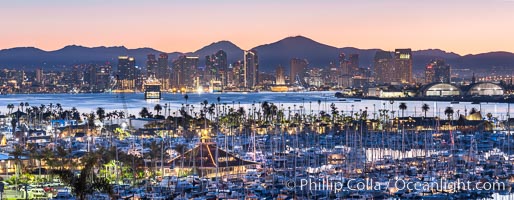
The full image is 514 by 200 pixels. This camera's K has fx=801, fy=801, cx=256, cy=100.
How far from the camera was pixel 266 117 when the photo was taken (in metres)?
29.7

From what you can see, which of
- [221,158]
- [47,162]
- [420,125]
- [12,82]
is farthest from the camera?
[12,82]

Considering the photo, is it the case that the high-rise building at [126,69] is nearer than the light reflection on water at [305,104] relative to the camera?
No

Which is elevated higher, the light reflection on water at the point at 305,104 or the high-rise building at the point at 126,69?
the high-rise building at the point at 126,69

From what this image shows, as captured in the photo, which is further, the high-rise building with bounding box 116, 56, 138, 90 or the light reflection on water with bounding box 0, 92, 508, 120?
the high-rise building with bounding box 116, 56, 138, 90

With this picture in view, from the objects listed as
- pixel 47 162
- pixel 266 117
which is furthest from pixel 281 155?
pixel 266 117

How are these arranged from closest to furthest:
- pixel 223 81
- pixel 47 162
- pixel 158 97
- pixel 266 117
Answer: pixel 47 162 < pixel 266 117 < pixel 158 97 < pixel 223 81

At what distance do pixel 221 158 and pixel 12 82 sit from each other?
9883cm

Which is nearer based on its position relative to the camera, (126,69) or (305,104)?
(305,104)

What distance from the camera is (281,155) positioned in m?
15.3

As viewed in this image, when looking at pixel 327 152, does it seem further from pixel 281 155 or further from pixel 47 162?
pixel 47 162

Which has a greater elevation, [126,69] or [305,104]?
[126,69]

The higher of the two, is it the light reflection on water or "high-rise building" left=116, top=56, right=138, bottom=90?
"high-rise building" left=116, top=56, right=138, bottom=90

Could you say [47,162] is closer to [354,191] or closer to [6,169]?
[6,169]

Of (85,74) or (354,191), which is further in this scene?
(85,74)
